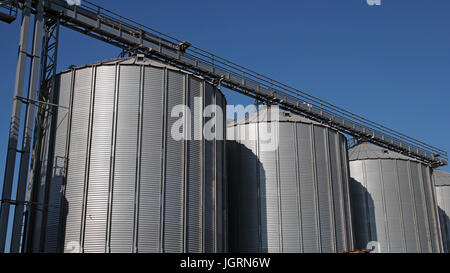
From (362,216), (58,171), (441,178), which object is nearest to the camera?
(58,171)

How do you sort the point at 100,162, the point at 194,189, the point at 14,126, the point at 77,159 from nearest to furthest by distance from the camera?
the point at 14,126 → the point at 100,162 → the point at 77,159 → the point at 194,189

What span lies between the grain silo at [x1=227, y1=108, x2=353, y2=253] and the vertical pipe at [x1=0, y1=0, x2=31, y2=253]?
17.4 metres

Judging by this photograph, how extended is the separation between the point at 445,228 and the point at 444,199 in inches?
195

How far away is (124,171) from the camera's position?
27.4m

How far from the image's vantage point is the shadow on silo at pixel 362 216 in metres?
46.5

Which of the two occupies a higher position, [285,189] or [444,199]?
[444,199]

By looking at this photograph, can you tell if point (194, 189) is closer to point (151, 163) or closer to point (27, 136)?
point (151, 163)

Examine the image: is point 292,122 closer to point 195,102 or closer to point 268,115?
point 268,115

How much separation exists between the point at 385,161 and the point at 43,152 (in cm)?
3430

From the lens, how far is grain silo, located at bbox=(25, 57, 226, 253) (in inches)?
1048

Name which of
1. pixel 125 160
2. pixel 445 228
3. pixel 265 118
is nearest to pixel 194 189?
pixel 125 160

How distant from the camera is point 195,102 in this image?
102 ft
